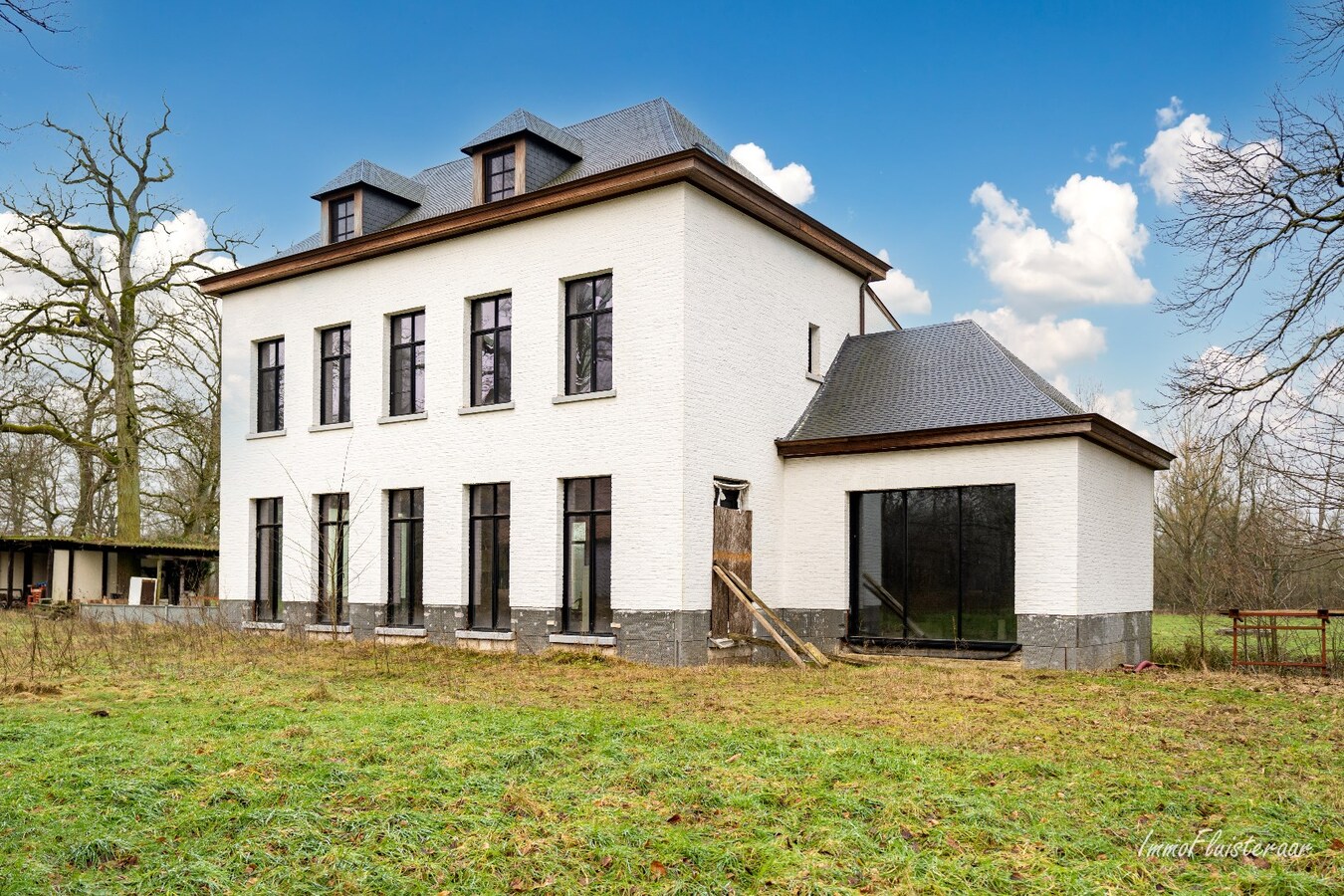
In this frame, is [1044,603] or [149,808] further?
[1044,603]

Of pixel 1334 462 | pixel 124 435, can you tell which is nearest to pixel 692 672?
pixel 1334 462

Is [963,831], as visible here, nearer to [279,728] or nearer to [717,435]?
[279,728]

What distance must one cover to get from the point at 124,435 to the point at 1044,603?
89.1ft

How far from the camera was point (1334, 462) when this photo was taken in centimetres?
1705

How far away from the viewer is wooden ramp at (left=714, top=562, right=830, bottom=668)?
1616 centimetres

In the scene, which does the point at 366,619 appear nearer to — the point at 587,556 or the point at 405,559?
the point at 405,559

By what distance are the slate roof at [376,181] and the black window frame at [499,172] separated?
3294 millimetres

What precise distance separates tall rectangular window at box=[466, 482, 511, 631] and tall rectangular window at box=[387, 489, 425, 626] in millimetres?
1340

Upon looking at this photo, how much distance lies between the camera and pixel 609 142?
19.2 meters

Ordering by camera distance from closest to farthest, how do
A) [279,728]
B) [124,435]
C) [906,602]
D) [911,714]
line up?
1. [279,728]
2. [911,714]
3. [906,602]
4. [124,435]

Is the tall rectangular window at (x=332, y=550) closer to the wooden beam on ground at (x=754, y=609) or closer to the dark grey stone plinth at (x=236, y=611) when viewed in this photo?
the dark grey stone plinth at (x=236, y=611)

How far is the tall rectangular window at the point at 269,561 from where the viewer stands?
2216cm

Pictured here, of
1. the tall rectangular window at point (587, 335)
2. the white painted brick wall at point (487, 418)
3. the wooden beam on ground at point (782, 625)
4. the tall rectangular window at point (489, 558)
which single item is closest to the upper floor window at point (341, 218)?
the white painted brick wall at point (487, 418)

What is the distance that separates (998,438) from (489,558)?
8.92 meters
